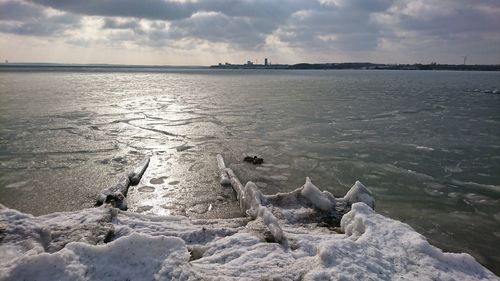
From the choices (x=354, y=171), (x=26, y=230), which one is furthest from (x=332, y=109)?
(x=26, y=230)

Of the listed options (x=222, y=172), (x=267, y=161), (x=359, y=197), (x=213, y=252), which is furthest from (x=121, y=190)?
(x=359, y=197)

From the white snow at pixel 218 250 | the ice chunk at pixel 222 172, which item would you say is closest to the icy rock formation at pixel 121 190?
the white snow at pixel 218 250

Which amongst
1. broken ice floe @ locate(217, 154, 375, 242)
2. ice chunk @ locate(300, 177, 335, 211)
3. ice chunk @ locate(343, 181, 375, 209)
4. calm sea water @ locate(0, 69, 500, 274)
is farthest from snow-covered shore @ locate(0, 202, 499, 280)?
calm sea water @ locate(0, 69, 500, 274)

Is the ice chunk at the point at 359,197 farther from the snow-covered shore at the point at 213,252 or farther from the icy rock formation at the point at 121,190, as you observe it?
the icy rock formation at the point at 121,190

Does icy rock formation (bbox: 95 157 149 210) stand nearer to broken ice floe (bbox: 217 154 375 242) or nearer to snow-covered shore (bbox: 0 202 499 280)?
snow-covered shore (bbox: 0 202 499 280)

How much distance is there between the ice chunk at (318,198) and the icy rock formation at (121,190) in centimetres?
424

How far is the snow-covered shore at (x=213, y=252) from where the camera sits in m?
5.00

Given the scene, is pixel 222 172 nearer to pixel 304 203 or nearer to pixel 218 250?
pixel 304 203

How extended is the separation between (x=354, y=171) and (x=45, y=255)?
9.14 meters

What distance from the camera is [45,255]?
4.89m

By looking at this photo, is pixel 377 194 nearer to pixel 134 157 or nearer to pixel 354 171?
pixel 354 171

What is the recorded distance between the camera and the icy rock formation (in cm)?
852

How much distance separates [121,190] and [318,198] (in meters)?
4.92

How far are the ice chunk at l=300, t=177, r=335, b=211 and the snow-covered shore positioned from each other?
913mm
